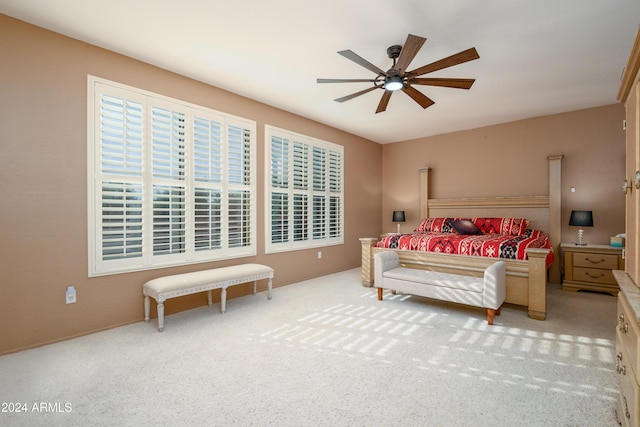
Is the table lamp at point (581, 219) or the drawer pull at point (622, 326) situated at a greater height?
the table lamp at point (581, 219)

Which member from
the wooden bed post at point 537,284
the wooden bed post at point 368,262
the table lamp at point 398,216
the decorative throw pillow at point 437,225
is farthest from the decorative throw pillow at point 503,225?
the wooden bed post at point 368,262

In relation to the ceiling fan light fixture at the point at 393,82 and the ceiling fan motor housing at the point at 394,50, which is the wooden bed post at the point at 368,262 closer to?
the ceiling fan light fixture at the point at 393,82

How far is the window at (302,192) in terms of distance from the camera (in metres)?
4.79

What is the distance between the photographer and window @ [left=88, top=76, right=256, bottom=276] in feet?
10.2

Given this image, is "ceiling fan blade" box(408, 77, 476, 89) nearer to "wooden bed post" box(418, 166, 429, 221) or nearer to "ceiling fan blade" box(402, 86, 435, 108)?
"ceiling fan blade" box(402, 86, 435, 108)

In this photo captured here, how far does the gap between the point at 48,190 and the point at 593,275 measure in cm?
687

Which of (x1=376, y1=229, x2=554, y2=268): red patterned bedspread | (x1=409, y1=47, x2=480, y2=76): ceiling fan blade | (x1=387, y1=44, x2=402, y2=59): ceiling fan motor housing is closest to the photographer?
(x1=409, y1=47, x2=480, y2=76): ceiling fan blade

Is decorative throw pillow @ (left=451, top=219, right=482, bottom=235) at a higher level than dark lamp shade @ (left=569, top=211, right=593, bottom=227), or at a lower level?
lower

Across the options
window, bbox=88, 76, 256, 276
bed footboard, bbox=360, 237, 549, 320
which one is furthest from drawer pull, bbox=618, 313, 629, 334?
window, bbox=88, 76, 256, 276

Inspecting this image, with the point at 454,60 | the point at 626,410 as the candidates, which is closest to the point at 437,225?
the point at 454,60

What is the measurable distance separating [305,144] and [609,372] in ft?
15.2

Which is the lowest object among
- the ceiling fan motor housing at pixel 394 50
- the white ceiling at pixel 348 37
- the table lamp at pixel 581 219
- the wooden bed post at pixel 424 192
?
the table lamp at pixel 581 219

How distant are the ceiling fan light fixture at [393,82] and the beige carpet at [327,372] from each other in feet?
8.17

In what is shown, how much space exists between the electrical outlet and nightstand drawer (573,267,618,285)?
256 inches
